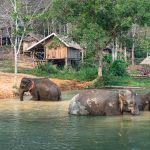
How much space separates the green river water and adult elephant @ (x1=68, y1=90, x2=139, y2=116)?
400 millimetres

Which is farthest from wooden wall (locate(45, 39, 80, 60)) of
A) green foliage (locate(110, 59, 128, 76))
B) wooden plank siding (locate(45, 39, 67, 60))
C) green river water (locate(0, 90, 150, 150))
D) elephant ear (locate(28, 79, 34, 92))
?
green river water (locate(0, 90, 150, 150))

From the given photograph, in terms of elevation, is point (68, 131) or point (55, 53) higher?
point (55, 53)

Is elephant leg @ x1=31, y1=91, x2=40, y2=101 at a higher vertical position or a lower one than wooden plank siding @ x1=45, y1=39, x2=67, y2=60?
lower

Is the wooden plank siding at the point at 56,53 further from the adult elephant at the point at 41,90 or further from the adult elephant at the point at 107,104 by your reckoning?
the adult elephant at the point at 107,104

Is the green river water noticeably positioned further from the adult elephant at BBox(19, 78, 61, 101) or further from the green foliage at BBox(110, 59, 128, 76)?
→ the green foliage at BBox(110, 59, 128, 76)

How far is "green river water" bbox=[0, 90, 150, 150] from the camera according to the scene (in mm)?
12945

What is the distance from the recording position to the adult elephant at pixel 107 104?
18156mm

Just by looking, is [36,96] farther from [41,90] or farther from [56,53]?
[56,53]

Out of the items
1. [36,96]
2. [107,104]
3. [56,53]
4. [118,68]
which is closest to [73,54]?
[56,53]

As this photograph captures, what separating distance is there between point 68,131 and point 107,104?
3.41m

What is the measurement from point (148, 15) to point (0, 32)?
134ft

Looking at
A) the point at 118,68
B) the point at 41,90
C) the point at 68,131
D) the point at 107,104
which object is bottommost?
the point at 68,131

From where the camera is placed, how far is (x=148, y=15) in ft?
122

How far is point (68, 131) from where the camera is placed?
15.1 metres
